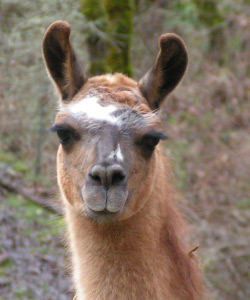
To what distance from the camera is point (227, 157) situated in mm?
12219

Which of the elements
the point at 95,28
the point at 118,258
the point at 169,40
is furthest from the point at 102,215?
the point at 95,28

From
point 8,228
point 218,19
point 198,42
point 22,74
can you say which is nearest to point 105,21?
point 22,74

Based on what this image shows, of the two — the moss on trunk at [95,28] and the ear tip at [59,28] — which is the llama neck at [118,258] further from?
the moss on trunk at [95,28]

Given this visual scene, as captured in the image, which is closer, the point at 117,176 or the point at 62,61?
the point at 117,176

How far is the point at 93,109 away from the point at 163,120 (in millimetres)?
7336

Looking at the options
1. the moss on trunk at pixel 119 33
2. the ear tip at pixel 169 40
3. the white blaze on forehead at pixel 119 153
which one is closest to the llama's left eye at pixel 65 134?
the white blaze on forehead at pixel 119 153

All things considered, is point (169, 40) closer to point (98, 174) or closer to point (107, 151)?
point (107, 151)

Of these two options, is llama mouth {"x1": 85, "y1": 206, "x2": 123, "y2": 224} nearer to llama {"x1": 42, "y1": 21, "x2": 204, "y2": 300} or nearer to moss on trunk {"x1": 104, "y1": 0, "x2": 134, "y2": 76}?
llama {"x1": 42, "y1": 21, "x2": 204, "y2": 300}

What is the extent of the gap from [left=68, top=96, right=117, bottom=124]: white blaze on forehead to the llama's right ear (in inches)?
14.7

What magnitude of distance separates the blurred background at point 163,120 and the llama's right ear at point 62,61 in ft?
12.5

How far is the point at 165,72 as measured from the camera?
16.0 feet

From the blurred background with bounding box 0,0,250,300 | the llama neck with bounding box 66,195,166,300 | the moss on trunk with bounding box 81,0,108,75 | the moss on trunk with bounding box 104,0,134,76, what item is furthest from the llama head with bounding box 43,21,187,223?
the moss on trunk with bounding box 81,0,108,75

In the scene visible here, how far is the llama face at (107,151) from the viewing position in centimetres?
409

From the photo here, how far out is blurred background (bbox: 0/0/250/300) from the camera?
31.2 feet
